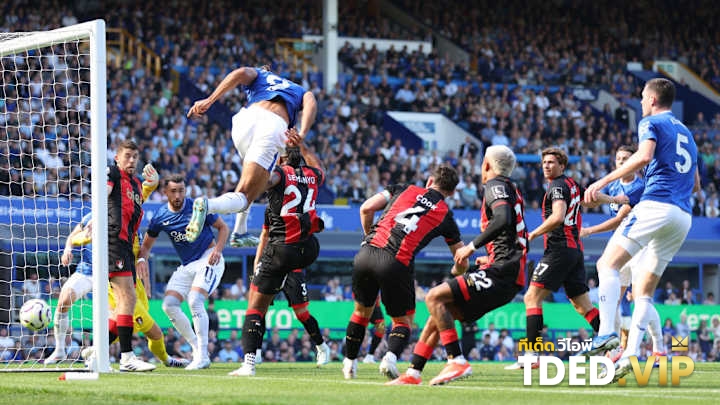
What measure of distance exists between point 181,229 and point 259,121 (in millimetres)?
3484

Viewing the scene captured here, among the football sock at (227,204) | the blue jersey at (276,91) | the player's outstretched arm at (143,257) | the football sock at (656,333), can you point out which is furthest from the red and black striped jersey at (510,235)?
the player's outstretched arm at (143,257)

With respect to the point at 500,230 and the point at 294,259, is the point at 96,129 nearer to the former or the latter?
the point at 294,259

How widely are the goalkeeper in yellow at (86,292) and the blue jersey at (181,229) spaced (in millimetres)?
338

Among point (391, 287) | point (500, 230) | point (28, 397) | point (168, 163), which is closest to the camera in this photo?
point (28, 397)

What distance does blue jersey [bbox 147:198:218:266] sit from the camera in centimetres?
1296

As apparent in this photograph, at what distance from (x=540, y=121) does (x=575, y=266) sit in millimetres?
23098

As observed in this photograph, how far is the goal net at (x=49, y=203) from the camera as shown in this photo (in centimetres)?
996

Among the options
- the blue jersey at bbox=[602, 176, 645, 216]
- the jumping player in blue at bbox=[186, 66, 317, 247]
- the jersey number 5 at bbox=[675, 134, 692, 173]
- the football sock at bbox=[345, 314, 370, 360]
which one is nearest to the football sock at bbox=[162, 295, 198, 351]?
the jumping player in blue at bbox=[186, 66, 317, 247]

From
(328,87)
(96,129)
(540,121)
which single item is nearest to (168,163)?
(328,87)

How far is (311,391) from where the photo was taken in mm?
8211

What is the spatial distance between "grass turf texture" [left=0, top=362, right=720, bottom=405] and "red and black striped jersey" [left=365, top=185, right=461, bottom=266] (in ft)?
3.61

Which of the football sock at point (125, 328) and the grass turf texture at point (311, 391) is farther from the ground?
the football sock at point (125, 328)

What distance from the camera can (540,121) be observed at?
34719mm

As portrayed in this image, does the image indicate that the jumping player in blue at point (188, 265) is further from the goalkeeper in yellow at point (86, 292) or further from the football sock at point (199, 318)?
the goalkeeper in yellow at point (86, 292)
